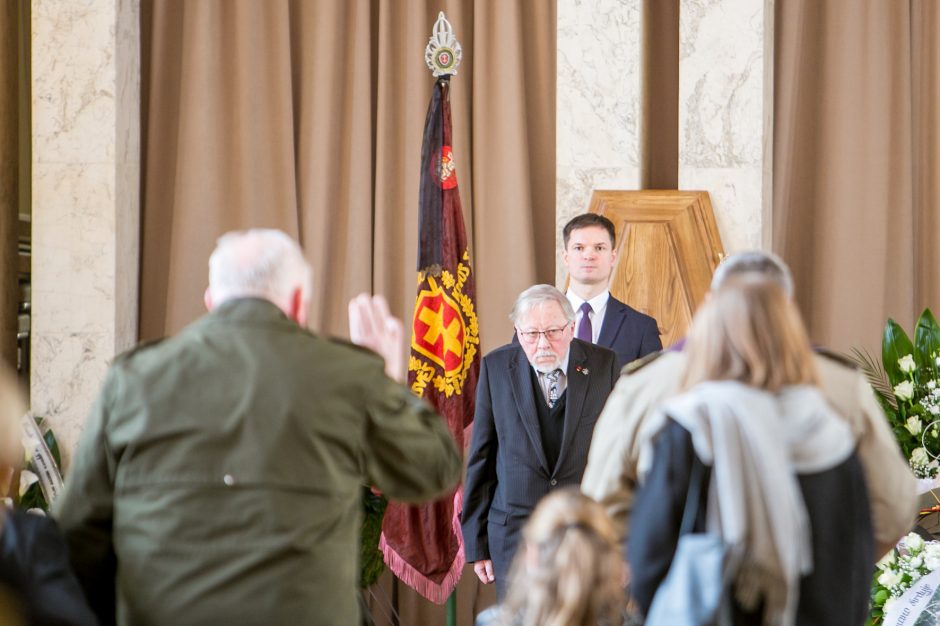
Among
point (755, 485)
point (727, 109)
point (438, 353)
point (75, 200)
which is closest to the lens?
point (755, 485)

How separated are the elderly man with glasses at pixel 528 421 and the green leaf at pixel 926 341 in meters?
1.87

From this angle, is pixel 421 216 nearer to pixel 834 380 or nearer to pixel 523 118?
pixel 523 118

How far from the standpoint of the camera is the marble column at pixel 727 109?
6277 mm

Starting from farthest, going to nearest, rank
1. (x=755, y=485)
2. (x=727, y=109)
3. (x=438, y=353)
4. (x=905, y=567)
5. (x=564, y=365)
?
(x=727, y=109), (x=438, y=353), (x=905, y=567), (x=564, y=365), (x=755, y=485)

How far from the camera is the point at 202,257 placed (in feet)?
23.1

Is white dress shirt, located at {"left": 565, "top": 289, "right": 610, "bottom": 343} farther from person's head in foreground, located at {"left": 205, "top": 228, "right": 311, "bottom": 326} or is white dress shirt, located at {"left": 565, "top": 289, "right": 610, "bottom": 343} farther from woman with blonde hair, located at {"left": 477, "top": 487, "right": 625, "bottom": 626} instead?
woman with blonde hair, located at {"left": 477, "top": 487, "right": 625, "bottom": 626}

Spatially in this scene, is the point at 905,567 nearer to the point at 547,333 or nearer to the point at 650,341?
the point at 650,341

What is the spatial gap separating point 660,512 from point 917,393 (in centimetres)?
344

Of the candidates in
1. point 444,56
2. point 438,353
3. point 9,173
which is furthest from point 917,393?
point 9,173

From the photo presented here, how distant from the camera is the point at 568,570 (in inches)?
101

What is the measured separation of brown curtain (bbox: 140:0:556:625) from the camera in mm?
6996

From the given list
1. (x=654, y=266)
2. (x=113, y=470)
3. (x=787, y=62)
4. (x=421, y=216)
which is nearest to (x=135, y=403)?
(x=113, y=470)

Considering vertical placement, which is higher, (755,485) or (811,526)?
(755,485)

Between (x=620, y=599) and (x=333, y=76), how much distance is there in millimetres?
4971
